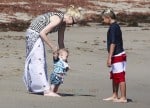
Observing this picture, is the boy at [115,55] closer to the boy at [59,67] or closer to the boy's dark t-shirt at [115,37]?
the boy's dark t-shirt at [115,37]

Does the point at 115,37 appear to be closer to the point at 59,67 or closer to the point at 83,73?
the point at 59,67

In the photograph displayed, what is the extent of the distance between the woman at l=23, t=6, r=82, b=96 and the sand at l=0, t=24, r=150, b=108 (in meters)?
0.23

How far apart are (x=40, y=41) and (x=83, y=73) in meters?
4.08

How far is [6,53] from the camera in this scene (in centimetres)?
1695

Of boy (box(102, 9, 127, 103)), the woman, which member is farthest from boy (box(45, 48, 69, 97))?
boy (box(102, 9, 127, 103))

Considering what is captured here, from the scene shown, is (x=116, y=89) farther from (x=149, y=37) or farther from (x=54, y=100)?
(x=149, y=37)

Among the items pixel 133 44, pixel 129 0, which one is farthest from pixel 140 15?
pixel 133 44

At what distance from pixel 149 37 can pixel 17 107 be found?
50.7ft

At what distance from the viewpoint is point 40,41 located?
10430 millimetres

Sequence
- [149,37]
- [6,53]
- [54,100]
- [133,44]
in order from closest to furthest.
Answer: [54,100] → [6,53] → [133,44] → [149,37]

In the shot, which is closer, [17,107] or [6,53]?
[17,107]

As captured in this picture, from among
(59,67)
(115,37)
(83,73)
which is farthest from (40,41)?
(83,73)

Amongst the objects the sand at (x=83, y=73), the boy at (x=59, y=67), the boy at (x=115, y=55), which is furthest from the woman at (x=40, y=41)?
the boy at (x=115, y=55)

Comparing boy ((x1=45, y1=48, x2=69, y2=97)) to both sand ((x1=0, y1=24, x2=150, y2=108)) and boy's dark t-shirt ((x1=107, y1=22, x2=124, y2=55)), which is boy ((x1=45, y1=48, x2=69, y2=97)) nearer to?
sand ((x1=0, y1=24, x2=150, y2=108))
